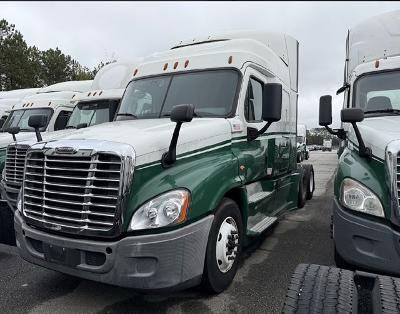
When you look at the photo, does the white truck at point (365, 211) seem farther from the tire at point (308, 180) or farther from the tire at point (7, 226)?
the tire at point (308, 180)

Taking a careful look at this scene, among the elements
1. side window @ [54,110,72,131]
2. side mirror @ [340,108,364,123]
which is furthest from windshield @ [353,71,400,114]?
side window @ [54,110,72,131]

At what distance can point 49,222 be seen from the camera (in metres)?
3.69

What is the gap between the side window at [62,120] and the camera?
31.5 feet

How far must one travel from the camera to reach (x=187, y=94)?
495 centimetres

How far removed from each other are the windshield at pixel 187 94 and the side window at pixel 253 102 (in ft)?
0.90

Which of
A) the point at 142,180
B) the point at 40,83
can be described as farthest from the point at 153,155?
the point at 40,83

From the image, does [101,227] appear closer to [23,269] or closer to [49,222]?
[49,222]

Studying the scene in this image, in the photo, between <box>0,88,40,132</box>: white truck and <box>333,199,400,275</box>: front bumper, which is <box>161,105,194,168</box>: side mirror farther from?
<box>0,88,40,132</box>: white truck

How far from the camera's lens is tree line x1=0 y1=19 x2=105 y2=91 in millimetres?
32781

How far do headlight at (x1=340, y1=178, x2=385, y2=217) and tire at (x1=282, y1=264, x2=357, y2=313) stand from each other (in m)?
0.99

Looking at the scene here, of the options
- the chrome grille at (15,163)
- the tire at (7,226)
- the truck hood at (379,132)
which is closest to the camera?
the truck hood at (379,132)

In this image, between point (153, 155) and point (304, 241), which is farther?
point (304, 241)

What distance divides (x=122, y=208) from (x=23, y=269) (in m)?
2.44

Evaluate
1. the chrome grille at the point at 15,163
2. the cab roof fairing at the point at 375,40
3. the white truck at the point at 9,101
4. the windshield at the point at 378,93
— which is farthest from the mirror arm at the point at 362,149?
the white truck at the point at 9,101
